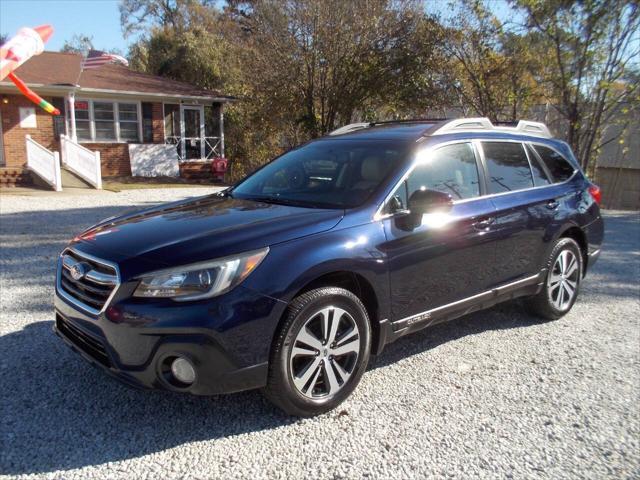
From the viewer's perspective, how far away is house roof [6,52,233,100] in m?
18.2

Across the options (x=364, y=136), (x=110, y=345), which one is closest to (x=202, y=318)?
(x=110, y=345)

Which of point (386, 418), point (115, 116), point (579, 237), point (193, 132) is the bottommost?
point (386, 418)

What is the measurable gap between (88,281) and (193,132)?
68.2 ft

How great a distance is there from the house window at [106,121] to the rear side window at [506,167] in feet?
59.7

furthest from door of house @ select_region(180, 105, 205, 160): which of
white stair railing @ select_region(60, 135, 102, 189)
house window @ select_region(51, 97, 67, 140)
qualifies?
white stair railing @ select_region(60, 135, 102, 189)

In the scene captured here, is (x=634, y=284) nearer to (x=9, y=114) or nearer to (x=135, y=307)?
(x=135, y=307)

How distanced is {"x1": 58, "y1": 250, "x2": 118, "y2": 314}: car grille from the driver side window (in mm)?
1831

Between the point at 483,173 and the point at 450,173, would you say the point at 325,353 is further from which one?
the point at 483,173

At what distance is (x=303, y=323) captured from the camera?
301 cm

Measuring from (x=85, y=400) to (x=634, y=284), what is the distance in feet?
20.2

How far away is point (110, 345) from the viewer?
2848 millimetres

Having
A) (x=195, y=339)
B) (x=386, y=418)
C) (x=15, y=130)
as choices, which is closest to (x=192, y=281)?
(x=195, y=339)

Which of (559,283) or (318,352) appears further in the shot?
(559,283)

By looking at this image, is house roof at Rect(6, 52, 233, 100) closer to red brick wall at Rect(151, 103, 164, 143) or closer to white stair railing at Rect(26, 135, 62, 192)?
red brick wall at Rect(151, 103, 164, 143)
